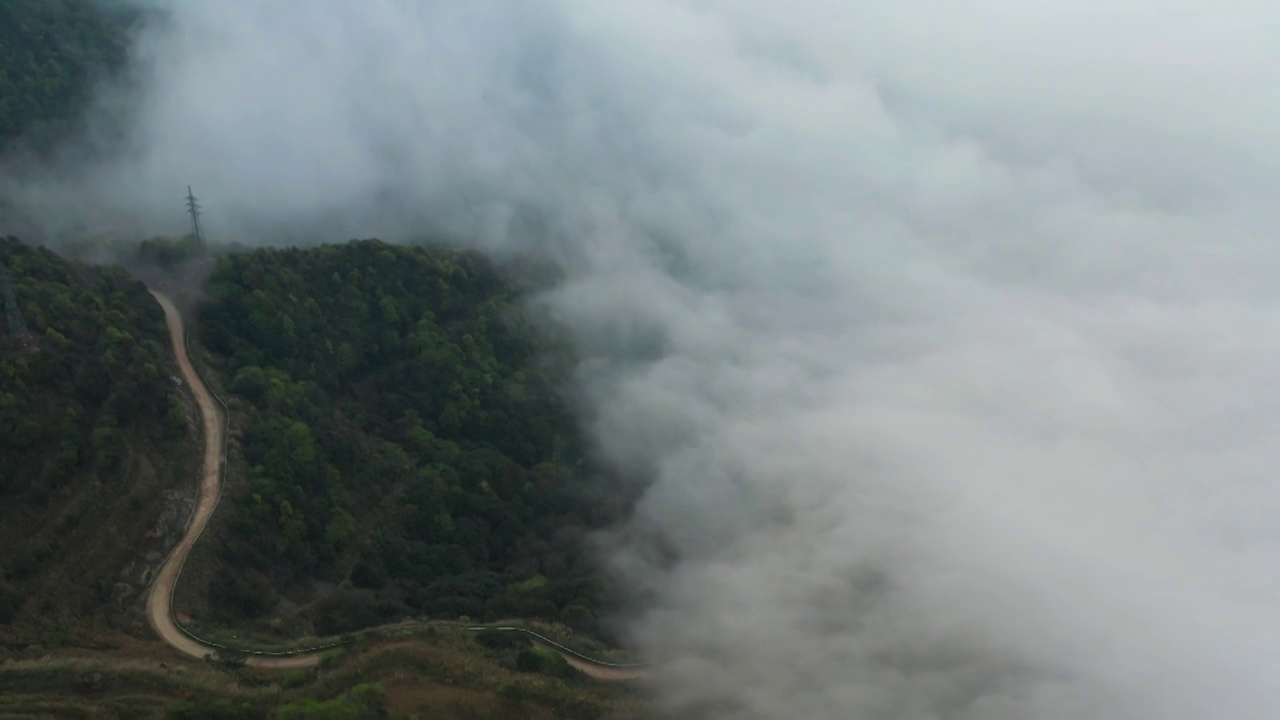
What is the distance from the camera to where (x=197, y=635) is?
63125mm

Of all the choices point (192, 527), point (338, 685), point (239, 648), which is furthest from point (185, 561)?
point (338, 685)

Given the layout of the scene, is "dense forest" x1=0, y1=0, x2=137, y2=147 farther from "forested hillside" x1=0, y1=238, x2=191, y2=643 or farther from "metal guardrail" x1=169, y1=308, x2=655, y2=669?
"metal guardrail" x1=169, y1=308, x2=655, y2=669

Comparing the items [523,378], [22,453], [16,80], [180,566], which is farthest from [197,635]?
[16,80]

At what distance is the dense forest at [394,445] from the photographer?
78750 millimetres

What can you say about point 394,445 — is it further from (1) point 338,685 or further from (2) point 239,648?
(1) point 338,685

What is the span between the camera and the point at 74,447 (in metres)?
69.5

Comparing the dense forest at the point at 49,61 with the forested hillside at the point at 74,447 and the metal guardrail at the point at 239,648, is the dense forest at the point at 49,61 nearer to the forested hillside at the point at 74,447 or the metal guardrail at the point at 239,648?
the forested hillside at the point at 74,447

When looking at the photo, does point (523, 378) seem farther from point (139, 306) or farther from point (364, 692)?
point (364, 692)

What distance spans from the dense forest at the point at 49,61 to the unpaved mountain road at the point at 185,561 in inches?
2168

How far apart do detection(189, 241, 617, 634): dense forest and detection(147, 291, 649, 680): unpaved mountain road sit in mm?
1775

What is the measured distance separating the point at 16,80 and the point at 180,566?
91.6m

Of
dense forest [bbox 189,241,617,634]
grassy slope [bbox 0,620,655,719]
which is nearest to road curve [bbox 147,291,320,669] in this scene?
dense forest [bbox 189,241,617,634]

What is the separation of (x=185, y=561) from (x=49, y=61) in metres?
96.7

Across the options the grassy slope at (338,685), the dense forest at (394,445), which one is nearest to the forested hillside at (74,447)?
the dense forest at (394,445)
